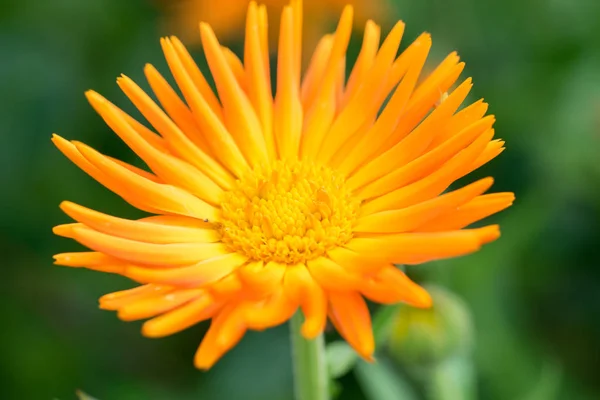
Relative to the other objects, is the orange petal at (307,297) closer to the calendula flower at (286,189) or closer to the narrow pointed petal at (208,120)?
the calendula flower at (286,189)

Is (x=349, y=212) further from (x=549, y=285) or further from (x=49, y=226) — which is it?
(x=49, y=226)

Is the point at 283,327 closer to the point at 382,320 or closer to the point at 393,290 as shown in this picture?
the point at 382,320

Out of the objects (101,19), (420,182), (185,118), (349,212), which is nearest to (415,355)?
(349,212)

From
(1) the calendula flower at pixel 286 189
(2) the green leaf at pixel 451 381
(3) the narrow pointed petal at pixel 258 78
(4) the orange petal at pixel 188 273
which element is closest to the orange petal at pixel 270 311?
(1) the calendula flower at pixel 286 189

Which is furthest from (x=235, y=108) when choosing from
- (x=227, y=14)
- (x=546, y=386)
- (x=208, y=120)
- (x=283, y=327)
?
(x=227, y=14)

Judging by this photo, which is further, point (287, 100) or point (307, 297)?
point (287, 100)
